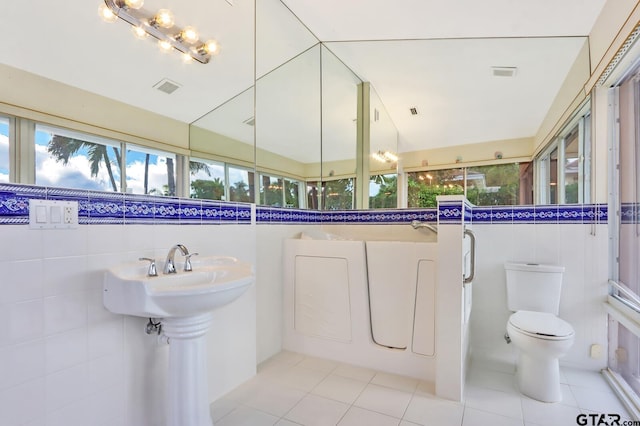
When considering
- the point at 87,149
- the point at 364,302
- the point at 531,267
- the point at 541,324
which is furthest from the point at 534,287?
the point at 87,149

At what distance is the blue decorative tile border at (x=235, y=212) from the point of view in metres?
1.18

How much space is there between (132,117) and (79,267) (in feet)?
2.45

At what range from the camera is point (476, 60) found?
266 cm

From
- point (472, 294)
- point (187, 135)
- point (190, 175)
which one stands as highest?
point (187, 135)

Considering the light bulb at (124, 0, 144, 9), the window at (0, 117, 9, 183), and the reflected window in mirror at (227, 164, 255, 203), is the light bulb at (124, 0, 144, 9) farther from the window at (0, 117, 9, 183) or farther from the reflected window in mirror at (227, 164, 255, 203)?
the reflected window in mirror at (227, 164, 255, 203)

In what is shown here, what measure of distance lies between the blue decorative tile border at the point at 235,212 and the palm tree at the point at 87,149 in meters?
0.11

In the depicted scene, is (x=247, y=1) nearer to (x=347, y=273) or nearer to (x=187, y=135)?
(x=187, y=135)

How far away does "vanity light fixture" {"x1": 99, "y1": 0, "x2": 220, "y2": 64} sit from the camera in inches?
56.6

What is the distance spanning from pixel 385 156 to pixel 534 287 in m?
1.61

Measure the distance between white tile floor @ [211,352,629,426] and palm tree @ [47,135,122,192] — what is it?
1.43 meters

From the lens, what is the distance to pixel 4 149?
1.12 metres

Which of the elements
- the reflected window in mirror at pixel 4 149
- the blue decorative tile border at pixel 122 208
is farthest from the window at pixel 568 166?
the reflected window in mirror at pixel 4 149

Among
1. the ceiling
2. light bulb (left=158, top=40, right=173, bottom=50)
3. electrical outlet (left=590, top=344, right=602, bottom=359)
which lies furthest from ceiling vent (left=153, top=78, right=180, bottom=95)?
electrical outlet (left=590, top=344, right=602, bottom=359)

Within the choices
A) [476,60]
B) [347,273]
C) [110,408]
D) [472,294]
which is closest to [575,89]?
[476,60]
